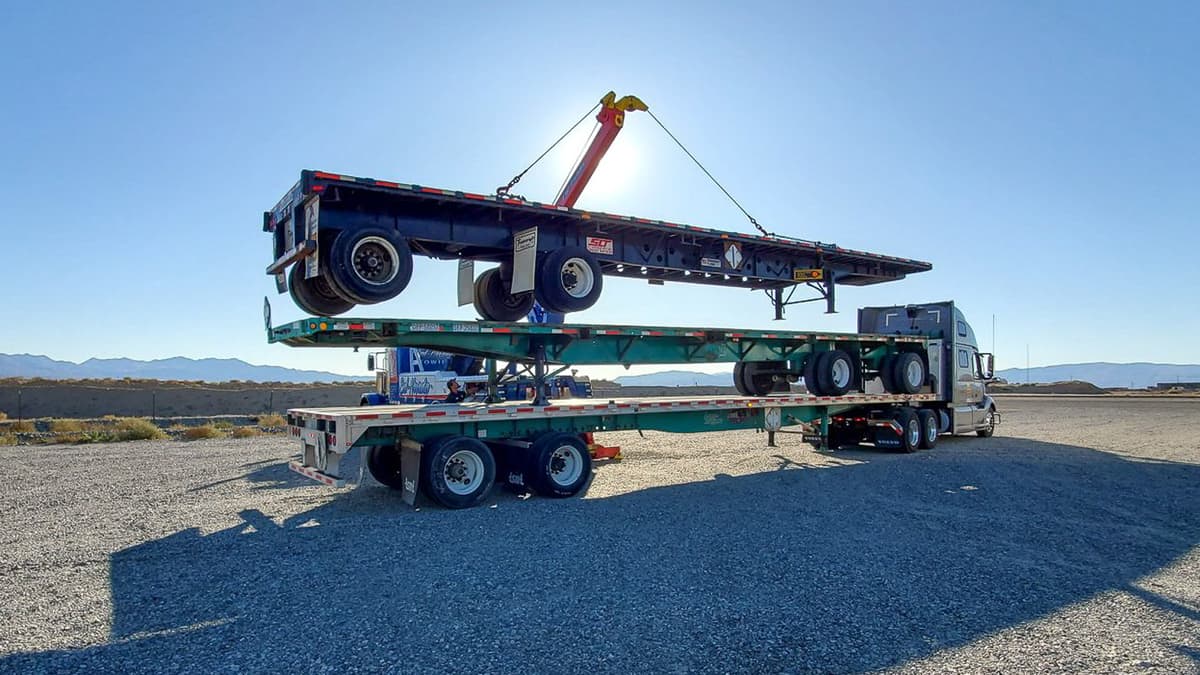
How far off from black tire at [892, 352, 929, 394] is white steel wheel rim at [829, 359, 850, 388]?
147cm

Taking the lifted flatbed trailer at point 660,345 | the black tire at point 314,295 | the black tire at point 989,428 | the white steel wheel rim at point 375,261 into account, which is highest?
the white steel wheel rim at point 375,261

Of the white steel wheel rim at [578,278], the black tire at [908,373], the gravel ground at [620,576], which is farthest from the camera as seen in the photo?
the black tire at [908,373]

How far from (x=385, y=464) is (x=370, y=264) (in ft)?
9.66

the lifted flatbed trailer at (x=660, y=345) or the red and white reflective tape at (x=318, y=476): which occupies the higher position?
the lifted flatbed trailer at (x=660, y=345)

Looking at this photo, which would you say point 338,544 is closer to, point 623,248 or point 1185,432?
point 623,248

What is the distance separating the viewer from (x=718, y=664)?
3869mm

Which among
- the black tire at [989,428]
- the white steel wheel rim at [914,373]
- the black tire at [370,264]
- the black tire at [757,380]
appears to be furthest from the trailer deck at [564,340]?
the black tire at [989,428]

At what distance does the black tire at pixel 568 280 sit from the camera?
9844 millimetres

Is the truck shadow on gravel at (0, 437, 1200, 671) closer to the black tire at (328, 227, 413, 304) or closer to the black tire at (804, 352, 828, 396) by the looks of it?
the black tire at (328, 227, 413, 304)

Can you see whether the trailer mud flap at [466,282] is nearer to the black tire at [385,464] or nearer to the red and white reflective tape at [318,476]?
the black tire at [385,464]

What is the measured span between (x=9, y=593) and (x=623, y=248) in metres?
8.06

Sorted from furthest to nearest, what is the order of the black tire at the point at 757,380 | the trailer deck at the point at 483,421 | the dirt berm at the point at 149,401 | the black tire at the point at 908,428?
the dirt berm at the point at 149,401
the black tire at the point at 908,428
the black tire at the point at 757,380
the trailer deck at the point at 483,421

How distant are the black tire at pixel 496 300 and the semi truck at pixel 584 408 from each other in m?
1.38

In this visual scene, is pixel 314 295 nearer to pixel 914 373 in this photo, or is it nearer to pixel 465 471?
pixel 465 471
